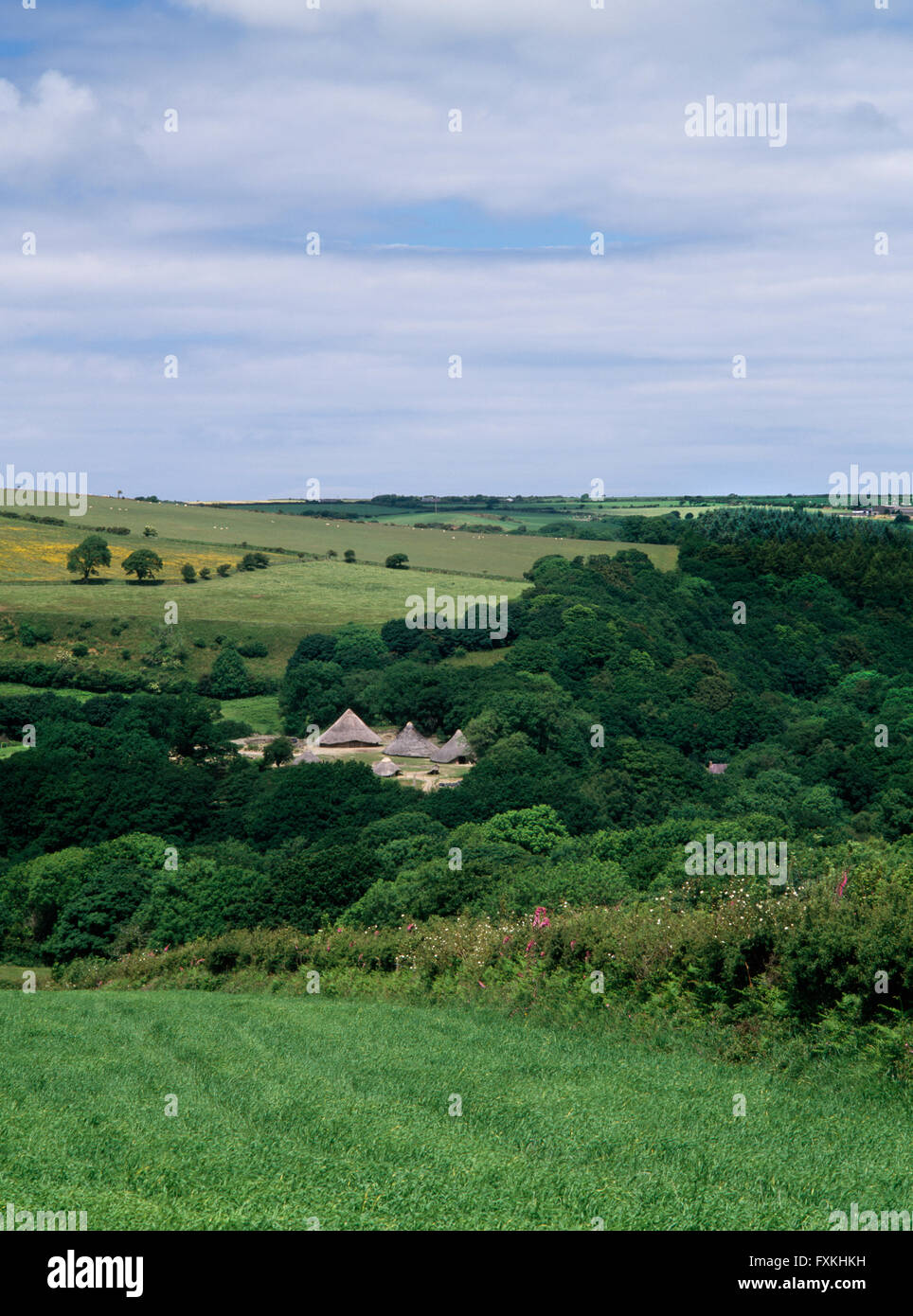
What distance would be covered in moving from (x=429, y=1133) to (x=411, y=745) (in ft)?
244

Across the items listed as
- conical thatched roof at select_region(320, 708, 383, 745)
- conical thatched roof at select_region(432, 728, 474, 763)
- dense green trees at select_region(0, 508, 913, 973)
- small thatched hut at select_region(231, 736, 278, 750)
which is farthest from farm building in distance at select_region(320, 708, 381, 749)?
small thatched hut at select_region(231, 736, 278, 750)

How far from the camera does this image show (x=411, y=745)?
85250mm

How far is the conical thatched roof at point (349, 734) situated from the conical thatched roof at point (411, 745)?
1997 millimetres

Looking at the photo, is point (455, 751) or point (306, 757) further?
point (306, 757)

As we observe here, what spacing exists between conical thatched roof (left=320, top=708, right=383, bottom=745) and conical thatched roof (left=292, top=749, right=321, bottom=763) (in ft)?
7.22

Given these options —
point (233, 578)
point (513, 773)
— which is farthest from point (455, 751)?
point (233, 578)

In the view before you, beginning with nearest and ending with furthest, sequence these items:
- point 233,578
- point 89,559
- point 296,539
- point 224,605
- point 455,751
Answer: point 455,751, point 224,605, point 89,559, point 233,578, point 296,539

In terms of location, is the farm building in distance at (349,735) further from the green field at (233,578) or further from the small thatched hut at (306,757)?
the green field at (233,578)

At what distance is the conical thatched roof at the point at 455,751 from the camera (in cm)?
8244

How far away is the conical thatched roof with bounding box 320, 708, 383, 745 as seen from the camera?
287 feet

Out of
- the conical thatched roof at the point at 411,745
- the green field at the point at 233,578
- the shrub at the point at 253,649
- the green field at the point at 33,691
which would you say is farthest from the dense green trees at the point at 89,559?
the conical thatched roof at the point at 411,745

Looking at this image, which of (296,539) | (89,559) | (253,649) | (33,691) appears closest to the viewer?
(33,691)

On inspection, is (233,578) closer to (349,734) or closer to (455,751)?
(349,734)
